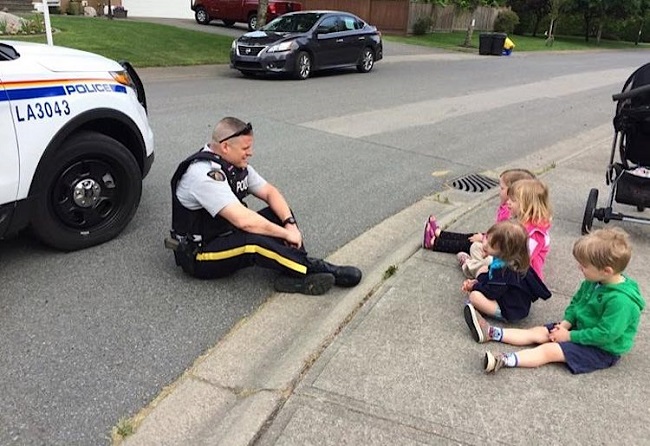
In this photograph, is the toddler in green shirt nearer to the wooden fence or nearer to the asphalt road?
the asphalt road

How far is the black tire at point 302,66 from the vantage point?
47.6 feet

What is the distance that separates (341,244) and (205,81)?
957cm

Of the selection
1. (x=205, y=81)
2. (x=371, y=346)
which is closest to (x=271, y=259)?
(x=371, y=346)

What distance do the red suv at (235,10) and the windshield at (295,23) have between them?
9.83 meters

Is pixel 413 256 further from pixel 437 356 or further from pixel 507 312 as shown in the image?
pixel 437 356

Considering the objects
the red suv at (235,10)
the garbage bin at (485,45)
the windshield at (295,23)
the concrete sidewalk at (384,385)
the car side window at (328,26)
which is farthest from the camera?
the garbage bin at (485,45)

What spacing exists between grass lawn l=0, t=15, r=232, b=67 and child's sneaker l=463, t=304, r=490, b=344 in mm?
13509

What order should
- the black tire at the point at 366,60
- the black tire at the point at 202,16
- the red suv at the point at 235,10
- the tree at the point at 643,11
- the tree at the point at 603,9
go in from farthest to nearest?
the tree at the point at 643,11 < the tree at the point at 603,9 < the black tire at the point at 202,16 < the red suv at the point at 235,10 < the black tire at the point at 366,60

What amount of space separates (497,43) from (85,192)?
27.0 meters

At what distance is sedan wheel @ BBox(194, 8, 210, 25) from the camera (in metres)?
28.4

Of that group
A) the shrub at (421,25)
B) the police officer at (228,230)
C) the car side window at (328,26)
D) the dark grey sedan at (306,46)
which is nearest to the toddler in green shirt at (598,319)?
the police officer at (228,230)

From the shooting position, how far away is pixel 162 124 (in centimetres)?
875

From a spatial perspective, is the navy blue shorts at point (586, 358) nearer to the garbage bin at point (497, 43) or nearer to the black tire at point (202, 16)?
the garbage bin at point (497, 43)

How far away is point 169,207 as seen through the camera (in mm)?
5473
